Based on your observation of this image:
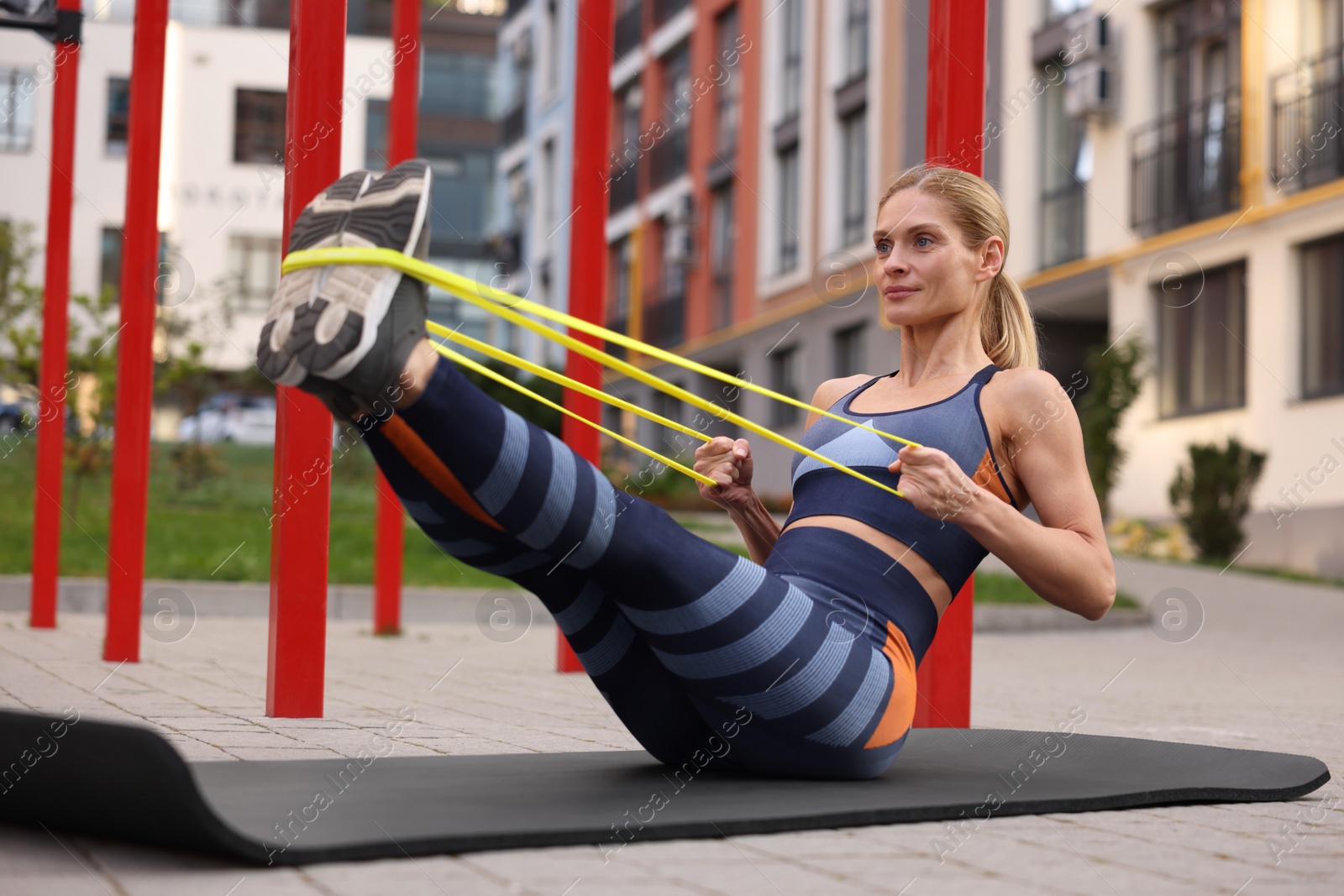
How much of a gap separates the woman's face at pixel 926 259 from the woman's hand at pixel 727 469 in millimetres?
505

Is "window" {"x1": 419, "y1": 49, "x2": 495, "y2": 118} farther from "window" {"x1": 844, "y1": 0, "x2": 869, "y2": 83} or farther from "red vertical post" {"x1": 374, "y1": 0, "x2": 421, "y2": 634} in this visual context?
"red vertical post" {"x1": 374, "y1": 0, "x2": 421, "y2": 634}

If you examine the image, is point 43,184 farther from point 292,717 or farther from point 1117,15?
point 292,717

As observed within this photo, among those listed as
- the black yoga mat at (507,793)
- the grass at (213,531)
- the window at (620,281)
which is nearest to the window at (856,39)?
the window at (620,281)

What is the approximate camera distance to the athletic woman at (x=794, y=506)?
2447 mm

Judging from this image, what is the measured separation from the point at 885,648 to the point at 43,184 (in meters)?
34.7

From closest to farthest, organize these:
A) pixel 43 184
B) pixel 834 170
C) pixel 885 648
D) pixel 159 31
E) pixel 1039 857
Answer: pixel 1039 857
pixel 885 648
pixel 159 31
pixel 834 170
pixel 43 184

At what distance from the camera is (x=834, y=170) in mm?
24391

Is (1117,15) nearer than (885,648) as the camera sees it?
No

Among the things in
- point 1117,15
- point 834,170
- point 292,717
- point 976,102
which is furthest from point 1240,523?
point 292,717

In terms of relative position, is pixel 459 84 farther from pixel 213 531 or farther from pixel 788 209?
pixel 213 531

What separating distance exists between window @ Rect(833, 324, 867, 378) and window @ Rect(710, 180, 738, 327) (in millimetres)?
4139

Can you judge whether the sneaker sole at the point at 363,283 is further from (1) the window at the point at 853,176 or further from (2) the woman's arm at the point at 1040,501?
(1) the window at the point at 853,176

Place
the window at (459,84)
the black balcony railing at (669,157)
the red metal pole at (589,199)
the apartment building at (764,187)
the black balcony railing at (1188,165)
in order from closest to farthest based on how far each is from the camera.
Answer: the red metal pole at (589,199), the black balcony railing at (1188,165), the apartment building at (764,187), the black balcony railing at (669,157), the window at (459,84)

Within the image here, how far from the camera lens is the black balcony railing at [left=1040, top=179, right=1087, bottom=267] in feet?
66.9
